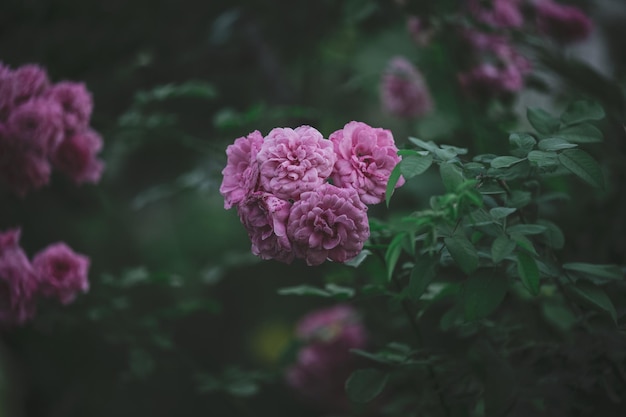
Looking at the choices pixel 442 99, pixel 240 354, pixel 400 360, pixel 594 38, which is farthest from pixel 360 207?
pixel 594 38

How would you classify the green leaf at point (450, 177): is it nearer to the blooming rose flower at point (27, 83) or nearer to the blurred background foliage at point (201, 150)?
the blurred background foliage at point (201, 150)

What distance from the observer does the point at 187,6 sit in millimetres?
1733

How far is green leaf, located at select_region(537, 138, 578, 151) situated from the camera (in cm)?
71

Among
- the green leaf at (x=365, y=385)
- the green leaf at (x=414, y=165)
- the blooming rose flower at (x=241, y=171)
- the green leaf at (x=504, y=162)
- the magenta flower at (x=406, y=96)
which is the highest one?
the blooming rose flower at (x=241, y=171)

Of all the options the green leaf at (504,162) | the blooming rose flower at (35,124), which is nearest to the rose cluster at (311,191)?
the green leaf at (504,162)

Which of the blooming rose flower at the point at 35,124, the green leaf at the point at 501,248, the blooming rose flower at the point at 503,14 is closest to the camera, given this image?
the green leaf at the point at 501,248

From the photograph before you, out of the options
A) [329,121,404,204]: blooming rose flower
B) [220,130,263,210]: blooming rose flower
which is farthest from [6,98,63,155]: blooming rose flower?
[329,121,404,204]: blooming rose flower

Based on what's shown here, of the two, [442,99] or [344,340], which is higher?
[442,99]

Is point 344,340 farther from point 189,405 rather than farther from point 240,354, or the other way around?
point 240,354

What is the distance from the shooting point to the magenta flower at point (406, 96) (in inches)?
61.4

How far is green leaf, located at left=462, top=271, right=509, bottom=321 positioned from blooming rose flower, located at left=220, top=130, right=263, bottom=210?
26cm

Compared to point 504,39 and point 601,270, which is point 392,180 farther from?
point 504,39

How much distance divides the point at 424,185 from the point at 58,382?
1.11 m

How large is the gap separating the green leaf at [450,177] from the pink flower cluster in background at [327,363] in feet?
2.73
